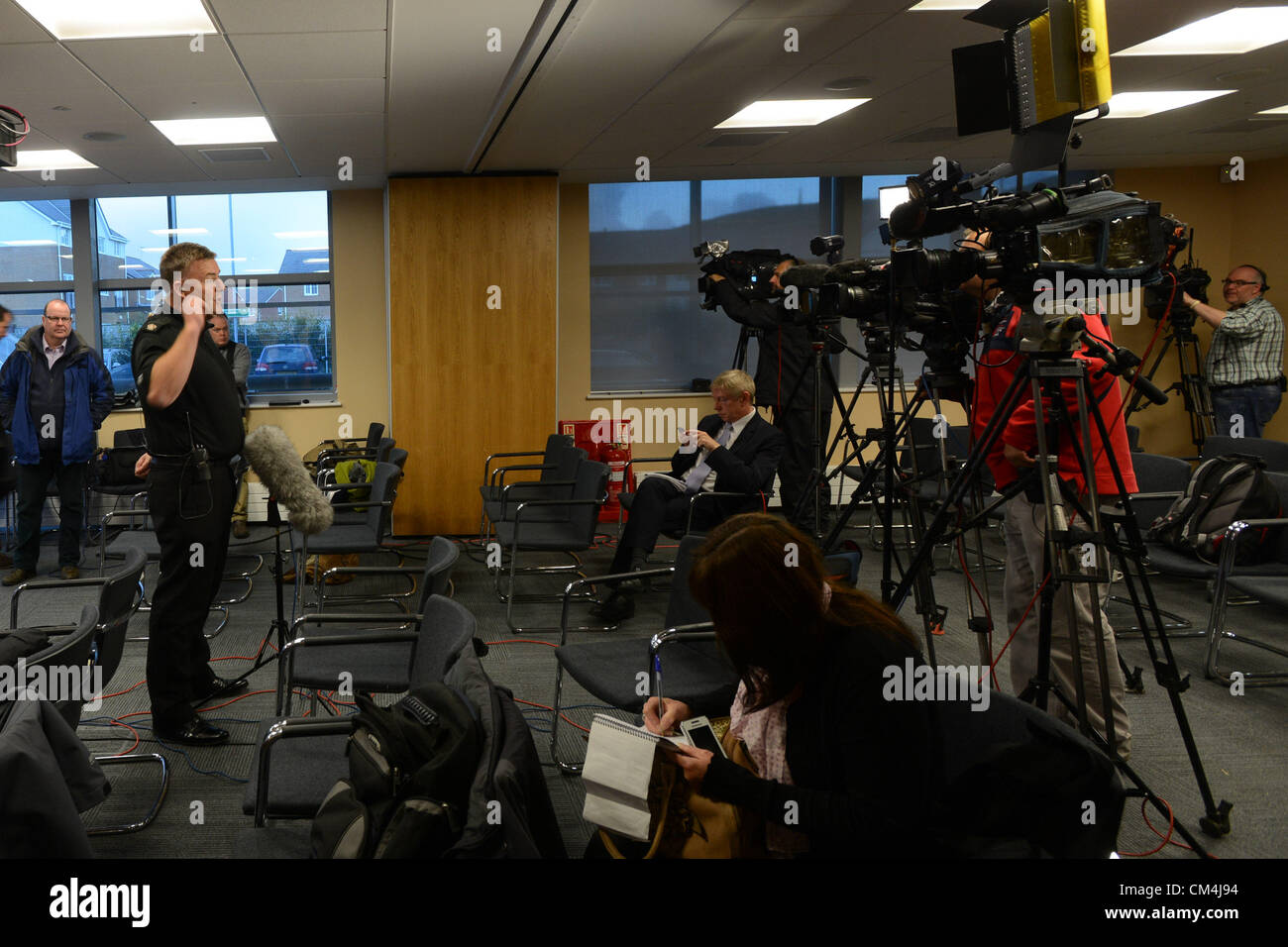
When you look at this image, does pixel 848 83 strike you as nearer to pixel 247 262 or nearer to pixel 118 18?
pixel 118 18

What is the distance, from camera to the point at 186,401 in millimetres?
2908

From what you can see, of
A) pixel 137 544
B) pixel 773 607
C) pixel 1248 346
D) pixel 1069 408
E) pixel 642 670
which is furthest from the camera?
pixel 1248 346

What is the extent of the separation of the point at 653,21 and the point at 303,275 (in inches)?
185

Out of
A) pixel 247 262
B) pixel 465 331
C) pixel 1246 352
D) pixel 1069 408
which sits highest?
pixel 247 262

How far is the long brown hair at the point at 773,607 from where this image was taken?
1.41 metres

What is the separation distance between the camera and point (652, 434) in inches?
294

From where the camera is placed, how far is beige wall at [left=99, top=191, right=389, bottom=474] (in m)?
7.14

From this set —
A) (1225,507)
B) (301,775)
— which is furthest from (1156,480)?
(301,775)

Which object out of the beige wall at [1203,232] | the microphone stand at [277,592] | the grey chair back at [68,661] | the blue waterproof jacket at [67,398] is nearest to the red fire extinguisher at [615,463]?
the microphone stand at [277,592]

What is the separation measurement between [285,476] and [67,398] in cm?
319

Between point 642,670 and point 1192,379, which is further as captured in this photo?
point 1192,379
